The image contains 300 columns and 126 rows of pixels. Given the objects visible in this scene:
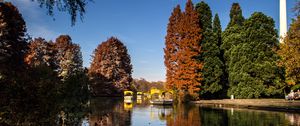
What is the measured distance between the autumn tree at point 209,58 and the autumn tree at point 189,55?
3.37 ft

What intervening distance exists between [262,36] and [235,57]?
15.0ft

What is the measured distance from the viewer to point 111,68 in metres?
80.2

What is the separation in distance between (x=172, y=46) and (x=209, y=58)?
550 centimetres

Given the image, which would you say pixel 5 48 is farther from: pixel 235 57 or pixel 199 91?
pixel 235 57

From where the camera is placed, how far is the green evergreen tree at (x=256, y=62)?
4575 cm

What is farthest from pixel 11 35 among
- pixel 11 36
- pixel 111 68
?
pixel 111 68

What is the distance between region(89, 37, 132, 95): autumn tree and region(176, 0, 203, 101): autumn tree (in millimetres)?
30412

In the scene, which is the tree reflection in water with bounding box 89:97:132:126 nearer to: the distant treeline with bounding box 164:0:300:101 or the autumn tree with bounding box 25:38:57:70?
the distant treeline with bounding box 164:0:300:101

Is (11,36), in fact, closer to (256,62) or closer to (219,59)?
(219,59)

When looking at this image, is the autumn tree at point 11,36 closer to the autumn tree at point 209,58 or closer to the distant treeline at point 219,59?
the distant treeline at point 219,59

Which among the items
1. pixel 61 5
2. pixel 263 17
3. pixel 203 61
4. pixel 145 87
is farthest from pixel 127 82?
pixel 145 87

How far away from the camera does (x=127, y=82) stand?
81188 millimetres

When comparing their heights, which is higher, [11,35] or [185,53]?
[11,35]

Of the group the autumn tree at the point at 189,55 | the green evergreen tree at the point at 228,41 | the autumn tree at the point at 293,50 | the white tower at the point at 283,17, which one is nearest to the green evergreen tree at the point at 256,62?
the green evergreen tree at the point at 228,41
